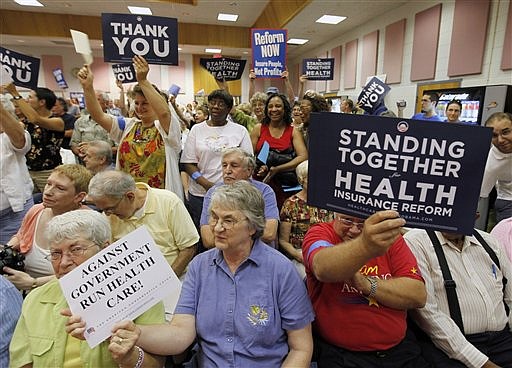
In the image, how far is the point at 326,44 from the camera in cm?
1149

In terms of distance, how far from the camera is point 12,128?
221 centimetres

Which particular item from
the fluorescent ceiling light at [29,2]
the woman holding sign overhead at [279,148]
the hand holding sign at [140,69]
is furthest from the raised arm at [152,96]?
the fluorescent ceiling light at [29,2]

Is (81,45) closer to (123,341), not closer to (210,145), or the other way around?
(210,145)

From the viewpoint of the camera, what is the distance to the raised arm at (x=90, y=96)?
2.37 meters

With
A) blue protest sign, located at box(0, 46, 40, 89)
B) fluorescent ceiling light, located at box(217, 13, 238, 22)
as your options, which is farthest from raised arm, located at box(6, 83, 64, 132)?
fluorescent ceiling light, located at box(217, 13, 238, 22)

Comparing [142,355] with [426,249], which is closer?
[142,355]

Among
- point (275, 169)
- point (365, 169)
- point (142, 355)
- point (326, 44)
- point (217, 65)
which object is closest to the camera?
point (365, 169)

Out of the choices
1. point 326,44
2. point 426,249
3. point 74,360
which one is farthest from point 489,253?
point 326,44

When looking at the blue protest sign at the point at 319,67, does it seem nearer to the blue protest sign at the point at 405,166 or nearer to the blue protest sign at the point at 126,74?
the blue protest sign at the point at 126,74

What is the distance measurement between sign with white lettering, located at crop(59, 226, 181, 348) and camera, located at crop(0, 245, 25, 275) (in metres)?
0.80

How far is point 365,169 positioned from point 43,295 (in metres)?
1.20

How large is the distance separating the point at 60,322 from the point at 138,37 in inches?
81.6

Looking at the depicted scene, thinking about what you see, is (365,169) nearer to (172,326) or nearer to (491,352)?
(172,326)

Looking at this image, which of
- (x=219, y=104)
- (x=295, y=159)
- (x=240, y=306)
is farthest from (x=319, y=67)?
(x=240, y=306)
